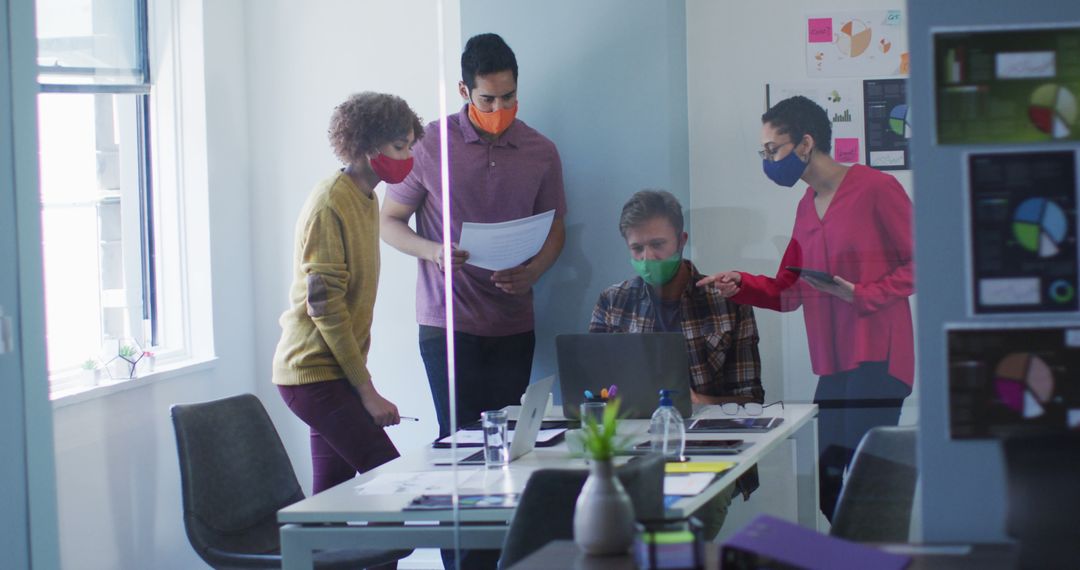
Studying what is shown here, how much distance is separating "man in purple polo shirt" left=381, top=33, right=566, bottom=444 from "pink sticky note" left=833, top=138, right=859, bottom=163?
2.10 ft

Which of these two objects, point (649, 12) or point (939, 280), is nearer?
point (939, 280)

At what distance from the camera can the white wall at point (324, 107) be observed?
2.77m

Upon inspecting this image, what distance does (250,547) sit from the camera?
10.9ft

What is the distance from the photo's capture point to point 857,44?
2.37m

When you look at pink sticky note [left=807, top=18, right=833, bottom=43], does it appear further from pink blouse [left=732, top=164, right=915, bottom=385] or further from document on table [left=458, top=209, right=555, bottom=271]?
document on table [left=458, top=209, right=555, bottom=271]

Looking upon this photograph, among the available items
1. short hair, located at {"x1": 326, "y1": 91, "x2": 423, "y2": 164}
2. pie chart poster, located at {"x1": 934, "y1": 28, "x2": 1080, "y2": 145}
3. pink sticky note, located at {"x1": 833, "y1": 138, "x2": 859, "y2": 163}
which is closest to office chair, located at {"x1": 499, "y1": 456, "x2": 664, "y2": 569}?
pink sticky note, located at {"x1": 833, "y1": 138, "x2": 859, "y2": 163}

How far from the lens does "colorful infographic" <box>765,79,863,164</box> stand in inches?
93.9

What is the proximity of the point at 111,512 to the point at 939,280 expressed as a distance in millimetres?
2673

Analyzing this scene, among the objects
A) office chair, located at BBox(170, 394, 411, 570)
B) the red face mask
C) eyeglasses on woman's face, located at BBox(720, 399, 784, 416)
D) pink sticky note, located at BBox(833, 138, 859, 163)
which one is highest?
the red face mask

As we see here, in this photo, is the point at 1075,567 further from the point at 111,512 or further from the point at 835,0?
the point at 111,512

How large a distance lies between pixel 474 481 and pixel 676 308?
621 mm

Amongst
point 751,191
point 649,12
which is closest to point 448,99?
point 649,12

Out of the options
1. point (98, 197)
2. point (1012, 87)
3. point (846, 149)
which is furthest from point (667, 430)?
point (98, 197)

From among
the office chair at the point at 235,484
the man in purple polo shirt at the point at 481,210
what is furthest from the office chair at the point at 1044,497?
the office chair at the point at 235,484
